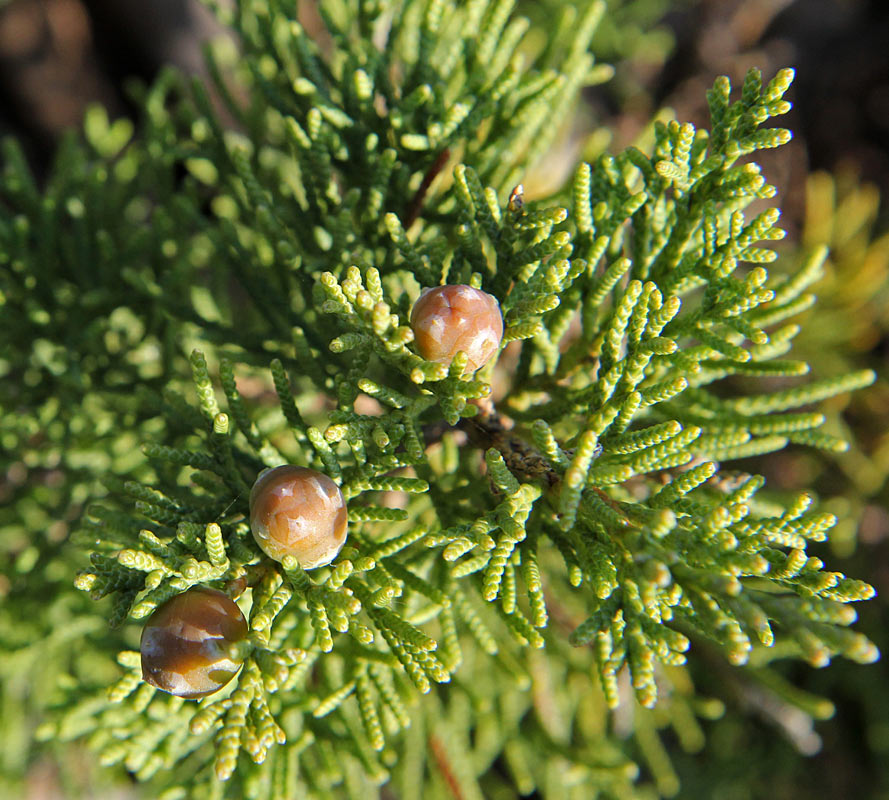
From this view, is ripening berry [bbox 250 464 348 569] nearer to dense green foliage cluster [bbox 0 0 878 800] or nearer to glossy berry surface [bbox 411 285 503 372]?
dense green foliage cluster [bbox 0 0 878 800]

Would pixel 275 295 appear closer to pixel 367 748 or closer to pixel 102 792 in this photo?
pixel 367 748

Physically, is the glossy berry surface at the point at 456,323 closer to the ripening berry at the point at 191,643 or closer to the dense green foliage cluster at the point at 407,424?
the dense green foliage cluster at the point at 407,424

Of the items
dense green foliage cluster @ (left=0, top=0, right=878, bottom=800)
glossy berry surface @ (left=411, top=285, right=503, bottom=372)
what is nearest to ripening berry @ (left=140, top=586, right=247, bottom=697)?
dense green foliage cluster @ (left=0, top=0, right=878, bottom=800)

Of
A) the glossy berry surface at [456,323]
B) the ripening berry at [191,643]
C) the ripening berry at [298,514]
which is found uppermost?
the glossy berry surface at [456,323]

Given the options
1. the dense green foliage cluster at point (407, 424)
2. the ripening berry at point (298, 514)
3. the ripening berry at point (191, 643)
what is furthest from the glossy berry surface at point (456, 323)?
the ripening berry at point (191, 643)

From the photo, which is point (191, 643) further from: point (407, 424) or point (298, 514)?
point (407, 424)

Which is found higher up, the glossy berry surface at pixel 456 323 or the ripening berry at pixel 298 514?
the glossy berry surface at pixel 456 323
